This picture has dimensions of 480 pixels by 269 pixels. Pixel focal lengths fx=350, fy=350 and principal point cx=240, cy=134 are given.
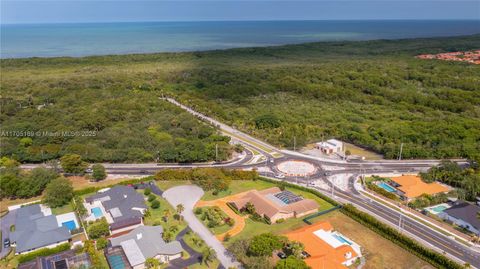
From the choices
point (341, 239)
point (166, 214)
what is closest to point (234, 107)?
point (166, 214)

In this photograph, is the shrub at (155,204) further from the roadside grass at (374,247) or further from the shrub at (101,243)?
the roadside grass at (374,247)

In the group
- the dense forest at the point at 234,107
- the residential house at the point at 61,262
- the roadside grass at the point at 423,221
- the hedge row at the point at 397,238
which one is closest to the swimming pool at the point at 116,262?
the residential house at the point at 61,262

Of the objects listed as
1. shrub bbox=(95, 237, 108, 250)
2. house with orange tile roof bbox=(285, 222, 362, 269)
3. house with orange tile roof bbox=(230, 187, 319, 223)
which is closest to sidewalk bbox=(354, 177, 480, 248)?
house with orange tile roof bbox=(230, 187, 319, 223)

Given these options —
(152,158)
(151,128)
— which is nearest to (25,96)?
(151,128)

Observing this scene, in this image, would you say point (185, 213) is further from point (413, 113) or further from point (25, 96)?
point (25, 96)

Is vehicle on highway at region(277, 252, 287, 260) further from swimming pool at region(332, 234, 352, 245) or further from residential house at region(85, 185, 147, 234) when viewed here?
residential house at region(85, 185, 147, 234)

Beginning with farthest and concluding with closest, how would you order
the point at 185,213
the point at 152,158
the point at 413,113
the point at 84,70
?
1. the point at 84,70
2. the point at 413,113
3. the point at 152,158
4. the point at 185,213
